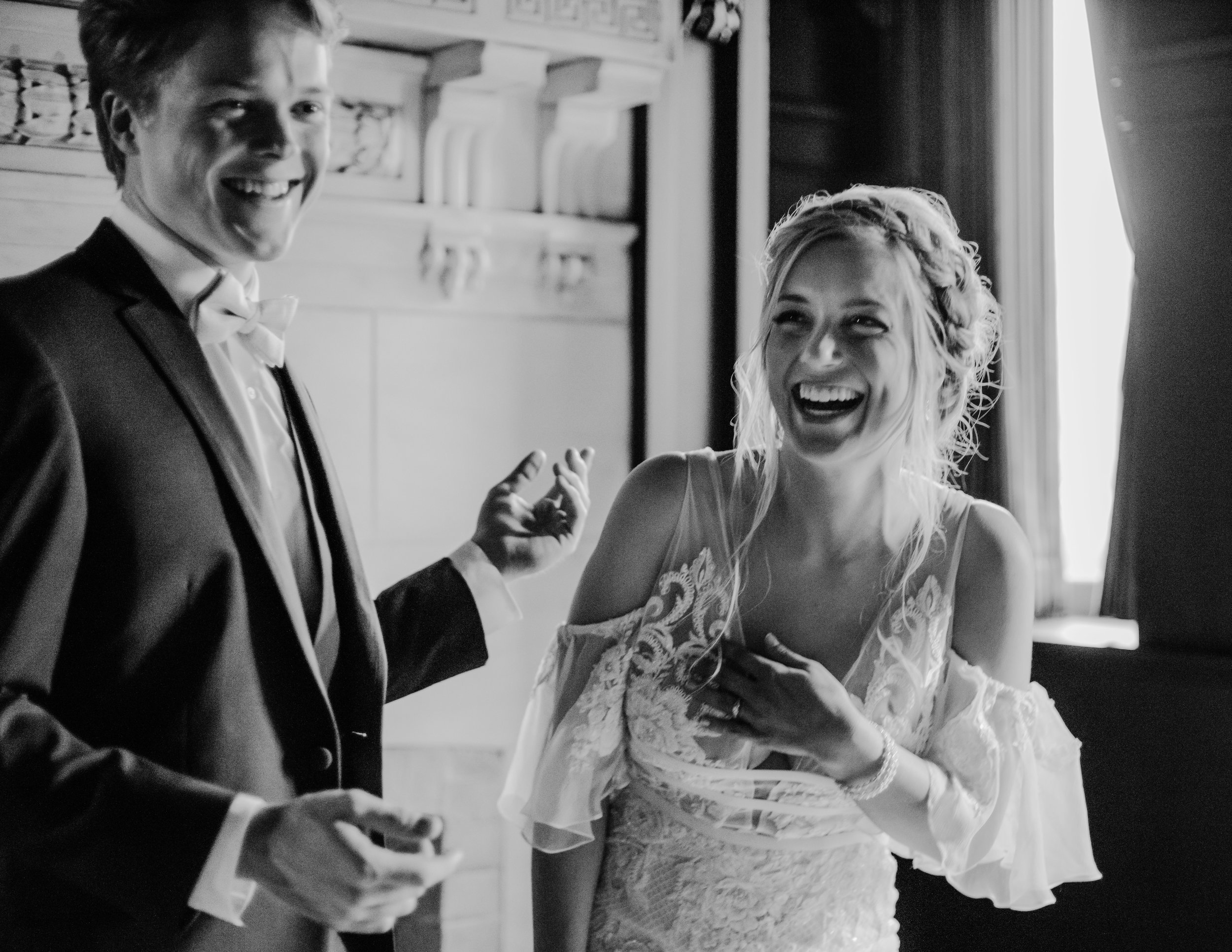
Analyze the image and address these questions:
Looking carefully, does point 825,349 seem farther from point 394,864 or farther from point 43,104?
point 43,104

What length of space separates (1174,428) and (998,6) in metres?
1.11

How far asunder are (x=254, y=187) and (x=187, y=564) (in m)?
0.36

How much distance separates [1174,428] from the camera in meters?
2.34

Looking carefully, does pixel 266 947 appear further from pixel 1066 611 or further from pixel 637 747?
pixel 1066 611

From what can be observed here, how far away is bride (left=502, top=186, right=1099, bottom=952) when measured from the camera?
1541 millimetres

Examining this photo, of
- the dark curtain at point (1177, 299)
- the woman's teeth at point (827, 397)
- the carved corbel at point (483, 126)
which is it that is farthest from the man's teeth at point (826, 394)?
the carved corbel at point (483, 126)

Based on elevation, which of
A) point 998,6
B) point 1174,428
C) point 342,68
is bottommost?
point 1174,428

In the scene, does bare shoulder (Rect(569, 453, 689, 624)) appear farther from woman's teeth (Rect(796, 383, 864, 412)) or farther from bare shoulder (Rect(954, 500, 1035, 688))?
bare shoulder (Rect(954, 500, 1035, 688))

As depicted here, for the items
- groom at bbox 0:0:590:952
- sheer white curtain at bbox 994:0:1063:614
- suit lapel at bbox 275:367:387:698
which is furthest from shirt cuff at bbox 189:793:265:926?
sheer white curtain at bbox 994:0:1063:614

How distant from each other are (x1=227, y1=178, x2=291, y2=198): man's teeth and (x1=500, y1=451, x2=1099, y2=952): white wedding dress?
2.18ft

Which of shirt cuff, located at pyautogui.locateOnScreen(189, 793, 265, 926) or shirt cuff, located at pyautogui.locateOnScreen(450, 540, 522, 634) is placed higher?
shirt cuff, located at pyautogui.locateOnScreen(450, 540, 522, 634)

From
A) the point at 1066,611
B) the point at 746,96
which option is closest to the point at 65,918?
the point at 1066,611

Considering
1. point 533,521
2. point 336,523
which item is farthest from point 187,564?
point 533,521

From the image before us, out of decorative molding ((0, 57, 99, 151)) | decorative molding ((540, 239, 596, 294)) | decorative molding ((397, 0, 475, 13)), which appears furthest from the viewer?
decorative molding ((540, 239, 596, 294))
